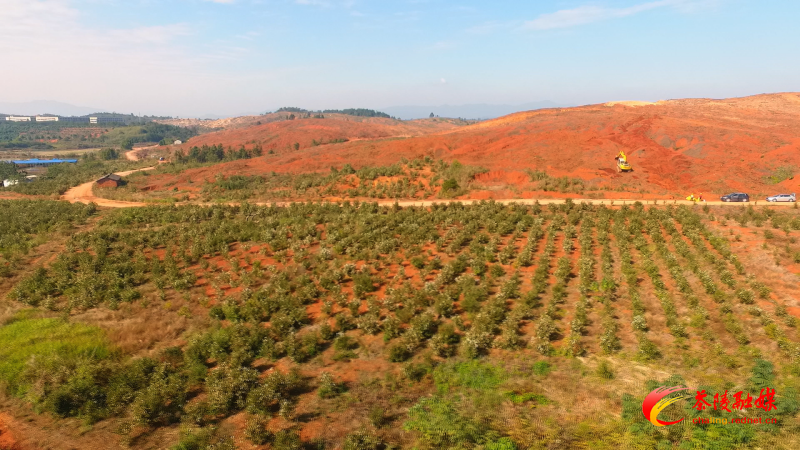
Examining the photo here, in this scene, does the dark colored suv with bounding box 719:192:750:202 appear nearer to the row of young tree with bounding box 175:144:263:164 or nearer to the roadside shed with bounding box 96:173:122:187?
the roadside shed with bounding box 96:173:122:187

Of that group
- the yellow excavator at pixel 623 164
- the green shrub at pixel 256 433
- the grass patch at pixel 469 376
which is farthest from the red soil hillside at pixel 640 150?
the green shrub at pixel 256 433

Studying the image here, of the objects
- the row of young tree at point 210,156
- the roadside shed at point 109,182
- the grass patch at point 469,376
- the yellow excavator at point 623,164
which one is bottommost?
the grass patch at point 469,376

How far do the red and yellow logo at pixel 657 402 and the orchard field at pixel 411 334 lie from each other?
290 mm

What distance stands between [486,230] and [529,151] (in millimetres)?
31047

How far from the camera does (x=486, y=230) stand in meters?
31.6

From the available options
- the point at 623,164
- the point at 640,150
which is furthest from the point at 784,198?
the point at 640,150

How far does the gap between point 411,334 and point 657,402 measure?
9.25 metres

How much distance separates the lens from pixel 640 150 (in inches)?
2136

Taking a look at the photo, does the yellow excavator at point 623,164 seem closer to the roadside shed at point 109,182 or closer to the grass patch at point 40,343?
the grass patch at point 40,343

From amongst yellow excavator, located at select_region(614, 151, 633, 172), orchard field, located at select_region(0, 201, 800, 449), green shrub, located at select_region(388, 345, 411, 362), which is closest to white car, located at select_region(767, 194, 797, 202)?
orchard field, located at select_region(0, 201, 800, 449)

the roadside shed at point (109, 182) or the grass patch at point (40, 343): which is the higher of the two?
the roadside shed at point (109, 182)

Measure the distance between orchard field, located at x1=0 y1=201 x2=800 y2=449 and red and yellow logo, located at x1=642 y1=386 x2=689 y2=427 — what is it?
0.29 meters

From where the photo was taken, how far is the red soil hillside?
46.9 m

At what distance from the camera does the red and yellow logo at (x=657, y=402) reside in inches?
488
